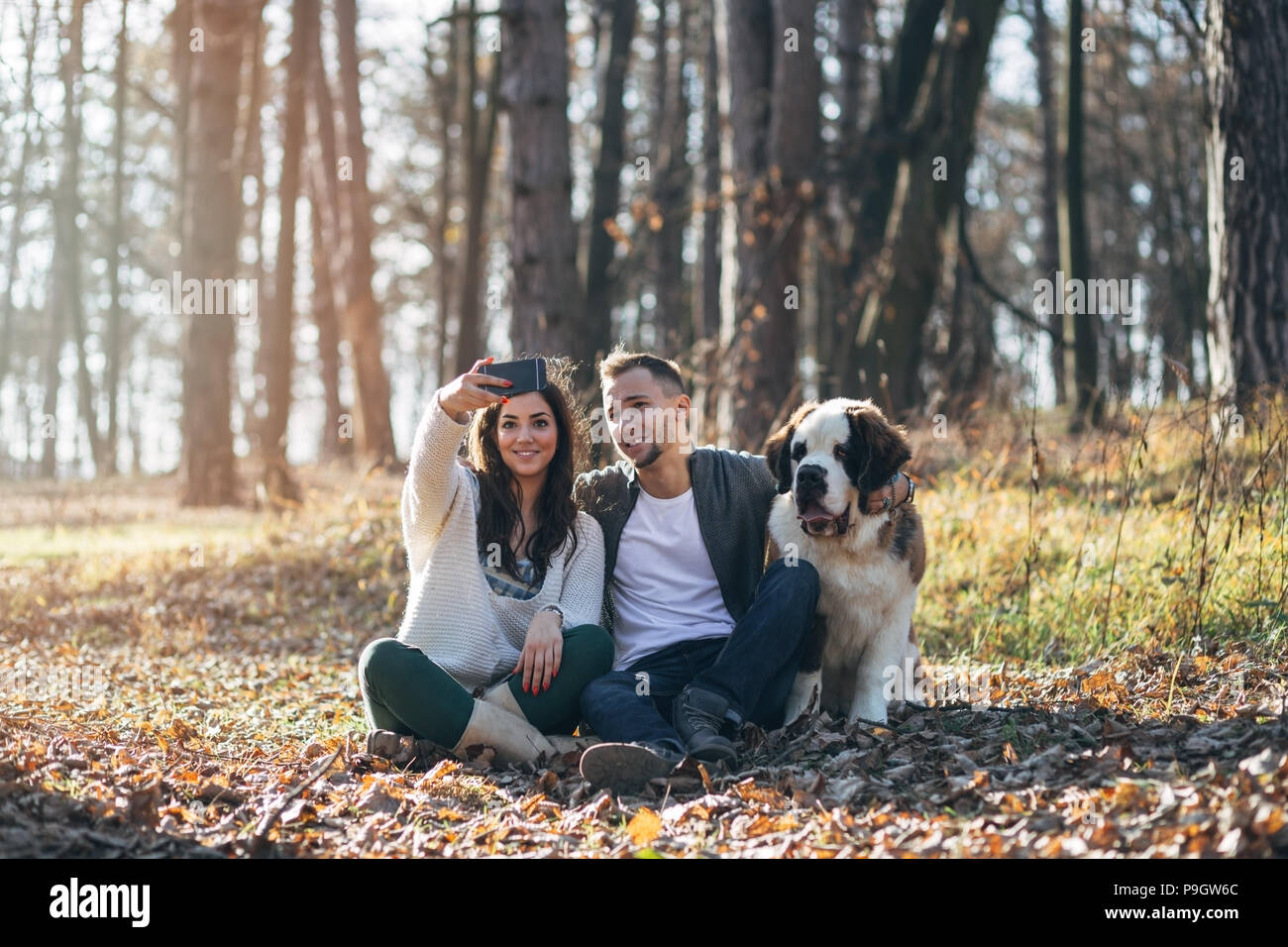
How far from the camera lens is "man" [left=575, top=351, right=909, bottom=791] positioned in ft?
14.3

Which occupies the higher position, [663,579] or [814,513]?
[814,513]

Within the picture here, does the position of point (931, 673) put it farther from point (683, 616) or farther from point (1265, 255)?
point (1265, 255)

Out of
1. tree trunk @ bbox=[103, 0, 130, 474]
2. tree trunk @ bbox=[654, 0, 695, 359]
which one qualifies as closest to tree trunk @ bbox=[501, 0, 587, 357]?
tree trunk @ bbox=[654, 0, 695, 359]

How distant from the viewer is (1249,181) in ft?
25.4

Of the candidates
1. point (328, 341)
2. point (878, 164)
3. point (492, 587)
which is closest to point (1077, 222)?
point (878, 164)

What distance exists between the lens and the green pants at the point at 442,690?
4.30 meters

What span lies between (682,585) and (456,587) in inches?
37.6

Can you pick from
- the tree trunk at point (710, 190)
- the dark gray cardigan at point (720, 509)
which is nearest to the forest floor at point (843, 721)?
the dark gray cardigan at point (720, 509)

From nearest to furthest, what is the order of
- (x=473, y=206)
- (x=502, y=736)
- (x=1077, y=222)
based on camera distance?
(x=502, y=736)
(x=473, y=206)
(x=1077, y=222)

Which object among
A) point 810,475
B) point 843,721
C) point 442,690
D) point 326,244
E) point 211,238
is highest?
point 326,244

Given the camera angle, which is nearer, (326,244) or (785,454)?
(785,454)

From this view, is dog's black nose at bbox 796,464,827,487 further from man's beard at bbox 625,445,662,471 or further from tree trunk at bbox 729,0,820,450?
tree trunk at bbox 729,0,820,450

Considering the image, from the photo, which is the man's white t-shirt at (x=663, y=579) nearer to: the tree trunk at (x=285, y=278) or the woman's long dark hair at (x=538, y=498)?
the woman's long dark hair at (x=538, y=498)

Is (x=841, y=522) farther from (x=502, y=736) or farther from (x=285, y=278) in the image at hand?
(x=285, y=278)
